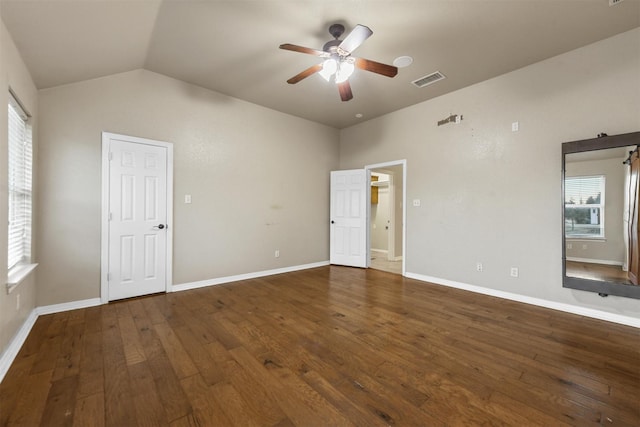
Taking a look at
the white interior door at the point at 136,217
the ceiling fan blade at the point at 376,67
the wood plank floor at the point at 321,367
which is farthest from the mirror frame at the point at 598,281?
the white interior door at the point at 136,217

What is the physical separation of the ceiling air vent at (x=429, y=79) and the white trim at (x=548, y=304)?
3020 millimetres

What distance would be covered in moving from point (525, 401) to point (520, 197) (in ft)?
8.88

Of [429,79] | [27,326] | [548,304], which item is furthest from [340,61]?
[27,326]

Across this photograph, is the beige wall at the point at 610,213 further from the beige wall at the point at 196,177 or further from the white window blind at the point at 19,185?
the white window blind at the point at 19,185

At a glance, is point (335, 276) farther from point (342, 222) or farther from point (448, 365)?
point (448, 365)

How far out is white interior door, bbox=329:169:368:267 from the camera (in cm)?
549

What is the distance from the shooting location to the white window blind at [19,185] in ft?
8.00

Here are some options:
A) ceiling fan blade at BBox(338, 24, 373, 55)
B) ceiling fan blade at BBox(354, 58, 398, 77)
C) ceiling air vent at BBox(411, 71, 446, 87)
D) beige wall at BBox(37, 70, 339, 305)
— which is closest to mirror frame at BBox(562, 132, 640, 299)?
ceiling air vent at BBox(411, 71, 446, 87)

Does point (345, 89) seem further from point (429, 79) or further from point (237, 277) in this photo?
point (237, 277)

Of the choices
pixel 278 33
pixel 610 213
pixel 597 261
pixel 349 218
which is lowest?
pixel 597 261

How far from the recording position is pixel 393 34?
111 inches

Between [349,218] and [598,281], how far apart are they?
3.68 meters

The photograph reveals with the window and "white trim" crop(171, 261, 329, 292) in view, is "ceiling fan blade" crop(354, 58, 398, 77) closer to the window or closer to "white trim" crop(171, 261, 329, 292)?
the window

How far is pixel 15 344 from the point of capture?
2.26m
